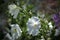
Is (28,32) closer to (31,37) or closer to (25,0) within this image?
(31,37)

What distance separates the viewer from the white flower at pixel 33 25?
2121 millimetres

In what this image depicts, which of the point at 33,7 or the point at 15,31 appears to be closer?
the point at 15,31

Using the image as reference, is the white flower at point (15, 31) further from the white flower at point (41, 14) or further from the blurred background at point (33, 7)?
the white flower at point (41, 14)

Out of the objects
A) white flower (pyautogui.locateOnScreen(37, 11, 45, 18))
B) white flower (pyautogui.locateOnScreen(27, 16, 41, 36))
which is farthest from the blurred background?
white flower (pyautogui.locateOnScreen(27, 16, 41, 36))

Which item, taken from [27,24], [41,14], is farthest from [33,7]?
[27,24]

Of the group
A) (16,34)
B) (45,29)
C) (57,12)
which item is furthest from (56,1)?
(16,34)

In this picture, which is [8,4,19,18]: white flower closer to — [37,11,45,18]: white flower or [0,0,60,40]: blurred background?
[0,0,60,40]: blurred background

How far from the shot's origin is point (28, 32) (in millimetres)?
2139

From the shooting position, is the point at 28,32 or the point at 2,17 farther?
the point at 2,17

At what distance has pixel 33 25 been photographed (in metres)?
2.12

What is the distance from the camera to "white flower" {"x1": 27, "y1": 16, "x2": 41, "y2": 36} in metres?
2.12

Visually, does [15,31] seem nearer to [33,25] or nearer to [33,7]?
[33,25]

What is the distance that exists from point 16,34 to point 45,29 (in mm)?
257

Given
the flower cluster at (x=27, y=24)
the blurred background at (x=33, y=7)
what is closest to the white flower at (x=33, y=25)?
the flower cluster at (x=27, y=24)
